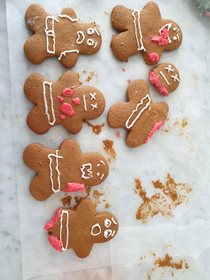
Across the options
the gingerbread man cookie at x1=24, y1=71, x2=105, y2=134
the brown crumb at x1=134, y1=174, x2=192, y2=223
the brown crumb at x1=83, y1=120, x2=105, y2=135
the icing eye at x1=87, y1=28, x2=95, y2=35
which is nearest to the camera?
the gingerbread man cookie at x1=24, y1=71, x2=105, y2=134

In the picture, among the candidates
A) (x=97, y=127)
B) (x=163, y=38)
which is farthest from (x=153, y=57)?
(x=97, y=127)

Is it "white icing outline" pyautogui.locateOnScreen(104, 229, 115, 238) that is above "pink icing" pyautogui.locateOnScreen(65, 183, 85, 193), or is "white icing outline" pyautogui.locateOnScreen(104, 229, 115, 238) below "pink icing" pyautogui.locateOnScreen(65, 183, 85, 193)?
below

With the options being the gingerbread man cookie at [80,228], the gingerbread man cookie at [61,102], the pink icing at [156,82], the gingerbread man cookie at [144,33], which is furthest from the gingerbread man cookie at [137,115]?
the gingerbread man cookie at [80,228]

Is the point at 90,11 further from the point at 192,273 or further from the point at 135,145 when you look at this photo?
the point at 192,273

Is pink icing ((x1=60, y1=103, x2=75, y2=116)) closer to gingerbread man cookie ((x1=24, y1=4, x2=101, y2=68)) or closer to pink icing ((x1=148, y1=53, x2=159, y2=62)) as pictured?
gingerbread man cookie ((x1=24, y1=4, x2=101, y2=68))

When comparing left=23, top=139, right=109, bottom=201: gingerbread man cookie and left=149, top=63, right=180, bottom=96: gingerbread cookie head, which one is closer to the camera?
left=23, top=139, right=109, bottom=201: gingerbread man cookie

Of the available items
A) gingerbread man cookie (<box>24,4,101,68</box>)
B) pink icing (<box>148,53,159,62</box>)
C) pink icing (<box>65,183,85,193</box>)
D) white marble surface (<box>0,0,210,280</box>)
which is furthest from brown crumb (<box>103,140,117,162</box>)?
pink icing (<box>148,53,159,62</box>)

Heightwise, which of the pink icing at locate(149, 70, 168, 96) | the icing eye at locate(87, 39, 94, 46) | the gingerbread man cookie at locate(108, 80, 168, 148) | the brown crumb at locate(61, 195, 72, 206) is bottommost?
the brown crumb at locate(61, 195, 72, 206)
